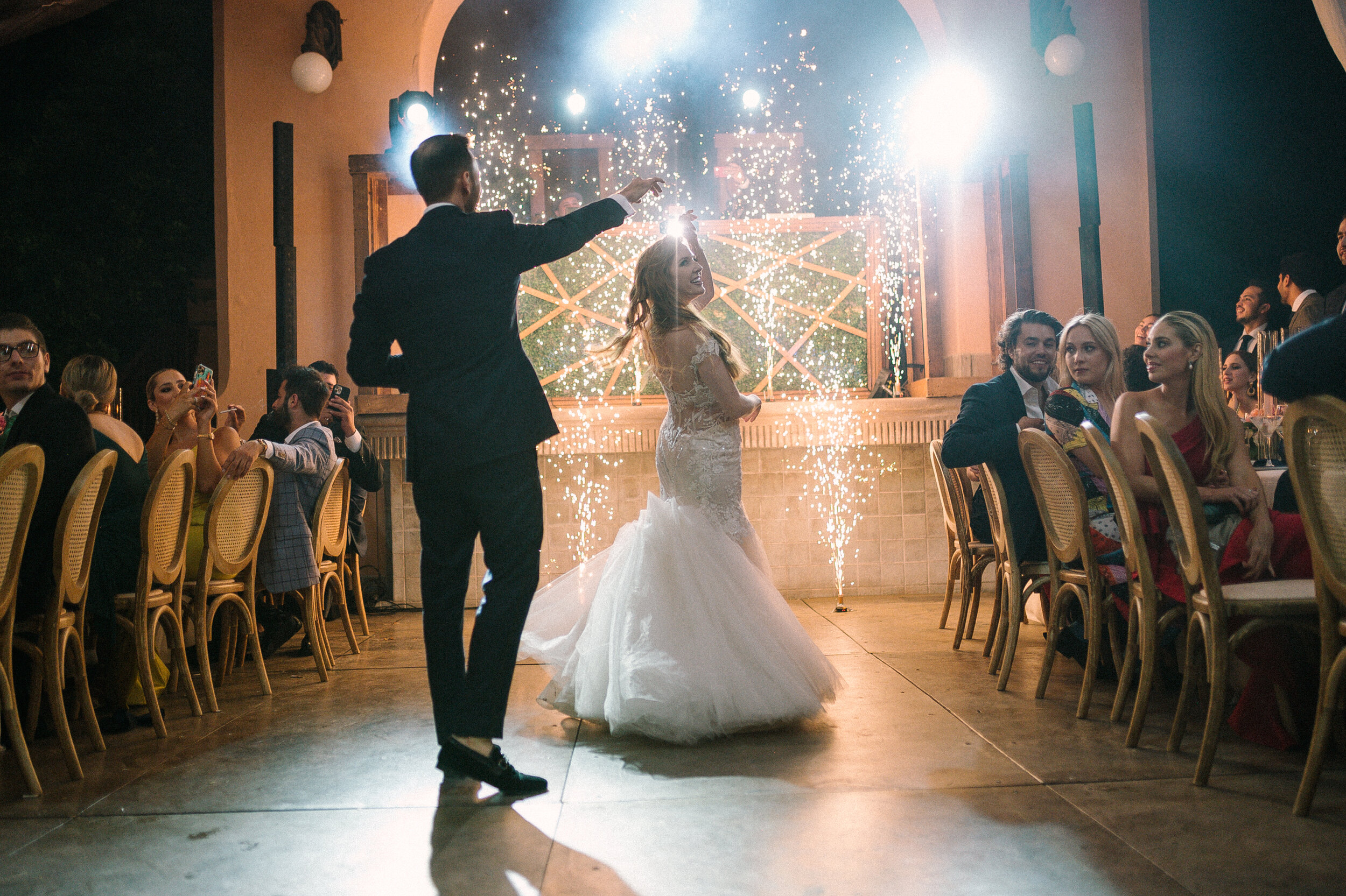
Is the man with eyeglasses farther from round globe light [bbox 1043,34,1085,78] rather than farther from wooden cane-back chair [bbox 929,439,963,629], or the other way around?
round globe light [bbox 1043,34,1085,78]

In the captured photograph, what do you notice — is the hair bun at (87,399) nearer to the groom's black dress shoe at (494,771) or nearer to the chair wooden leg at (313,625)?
the chair wooden leg at (313,625)

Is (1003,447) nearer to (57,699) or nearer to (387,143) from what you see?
(57,699)

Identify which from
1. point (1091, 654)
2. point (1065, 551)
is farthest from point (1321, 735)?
point (1065, 551)

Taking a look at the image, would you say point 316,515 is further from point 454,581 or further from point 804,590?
point 804,590

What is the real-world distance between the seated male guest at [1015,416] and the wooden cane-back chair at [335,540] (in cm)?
249

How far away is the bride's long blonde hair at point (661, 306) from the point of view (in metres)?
2.97

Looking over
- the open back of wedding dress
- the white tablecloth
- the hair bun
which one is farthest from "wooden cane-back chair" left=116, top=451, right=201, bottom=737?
the white tablecloth

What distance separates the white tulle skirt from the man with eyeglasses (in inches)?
56.1

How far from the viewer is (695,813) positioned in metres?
2.04

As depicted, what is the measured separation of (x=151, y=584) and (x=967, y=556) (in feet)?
10.3

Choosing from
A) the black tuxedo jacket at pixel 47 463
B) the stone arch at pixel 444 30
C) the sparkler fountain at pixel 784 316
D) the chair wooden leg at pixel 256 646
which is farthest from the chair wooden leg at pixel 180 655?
the stone arch at pixel 444 30

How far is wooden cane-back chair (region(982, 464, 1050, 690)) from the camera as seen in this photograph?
125 inches

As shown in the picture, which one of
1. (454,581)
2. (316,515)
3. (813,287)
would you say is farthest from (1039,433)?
(813,287)

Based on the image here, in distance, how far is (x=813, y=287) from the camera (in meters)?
6.03
